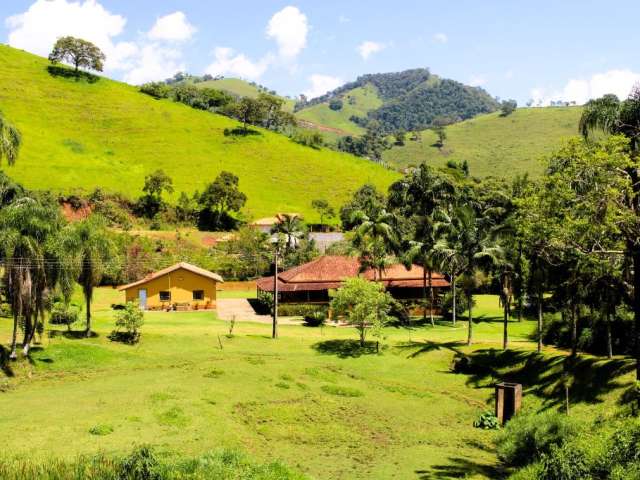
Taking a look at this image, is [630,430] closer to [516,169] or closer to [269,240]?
[269,240]

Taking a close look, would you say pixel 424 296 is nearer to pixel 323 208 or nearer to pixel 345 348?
pixel 345 348

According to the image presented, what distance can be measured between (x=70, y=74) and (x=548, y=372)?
152 m

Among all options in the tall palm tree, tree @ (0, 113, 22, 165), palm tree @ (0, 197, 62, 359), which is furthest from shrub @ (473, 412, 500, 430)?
tree @ (0, 113, 22, 165)

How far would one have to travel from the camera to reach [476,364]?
126ft

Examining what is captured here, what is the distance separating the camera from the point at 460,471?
22.5 m

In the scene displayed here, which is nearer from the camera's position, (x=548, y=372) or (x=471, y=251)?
(x=548, y=372)

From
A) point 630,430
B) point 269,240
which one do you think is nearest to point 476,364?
point 630,430

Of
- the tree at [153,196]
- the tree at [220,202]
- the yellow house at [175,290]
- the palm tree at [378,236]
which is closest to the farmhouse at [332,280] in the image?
the palm tree at [378,236]

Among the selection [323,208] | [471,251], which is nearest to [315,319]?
[471,251]

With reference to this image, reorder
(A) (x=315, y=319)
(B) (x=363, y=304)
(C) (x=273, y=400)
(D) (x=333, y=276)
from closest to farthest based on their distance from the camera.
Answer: (C) (x=273, y=400) < (B) (x=363, y=304) < (A) (x=315, y=319) < (D) (x=333, y=276)

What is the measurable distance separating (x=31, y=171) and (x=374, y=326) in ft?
286

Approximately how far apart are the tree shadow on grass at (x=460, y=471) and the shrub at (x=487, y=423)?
530 cm

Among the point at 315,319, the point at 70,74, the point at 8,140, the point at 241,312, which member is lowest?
the point at 315,319

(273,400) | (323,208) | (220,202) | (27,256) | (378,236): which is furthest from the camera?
(323,208)
